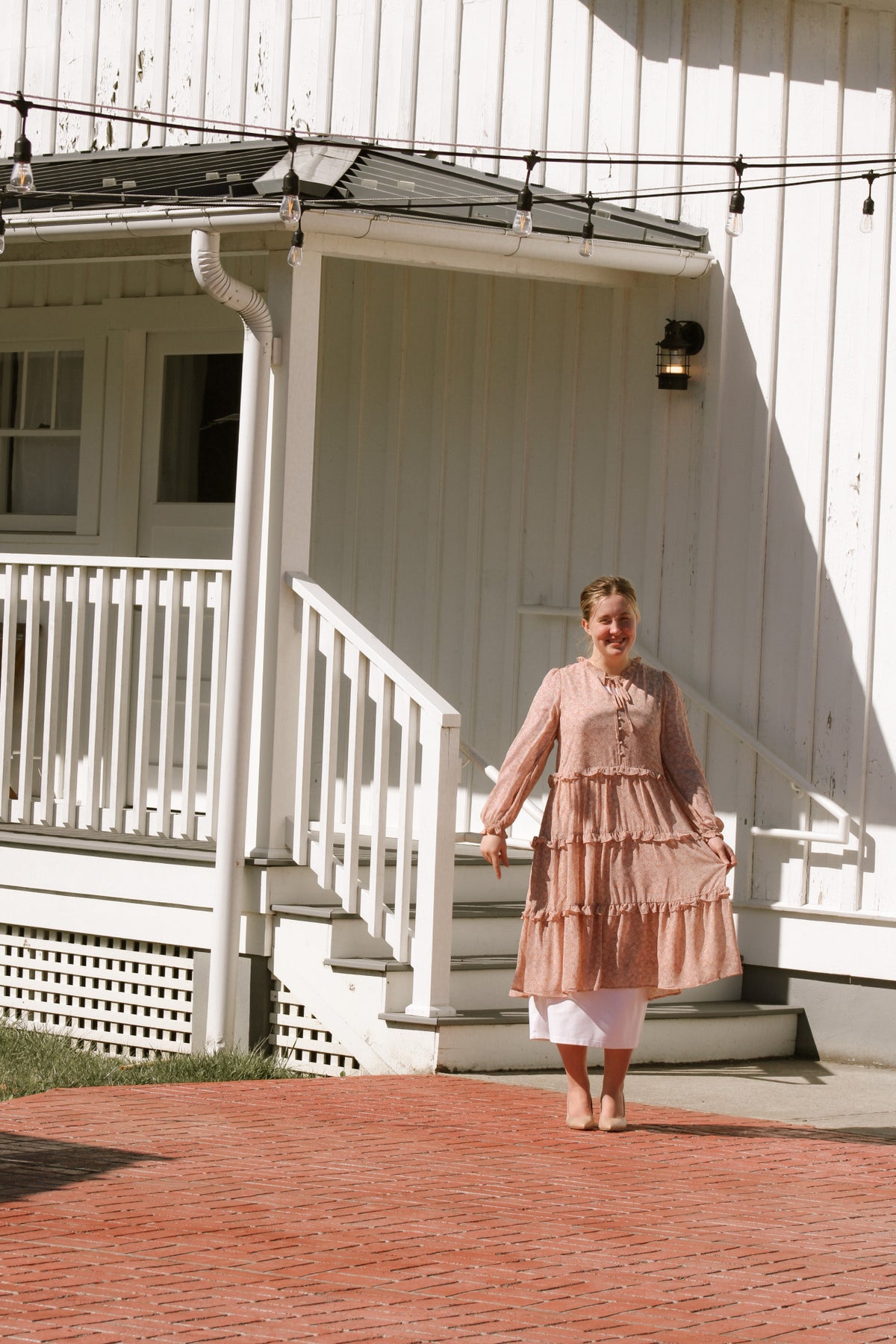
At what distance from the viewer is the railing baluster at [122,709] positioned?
8234 millimetres

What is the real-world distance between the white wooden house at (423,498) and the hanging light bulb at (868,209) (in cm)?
16

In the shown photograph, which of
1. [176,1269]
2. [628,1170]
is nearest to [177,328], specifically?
[628,1170]

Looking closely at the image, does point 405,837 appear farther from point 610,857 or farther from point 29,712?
point 29,712

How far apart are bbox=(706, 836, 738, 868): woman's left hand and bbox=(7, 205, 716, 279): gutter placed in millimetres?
2935

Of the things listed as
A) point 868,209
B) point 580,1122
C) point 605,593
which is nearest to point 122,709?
point 605,593

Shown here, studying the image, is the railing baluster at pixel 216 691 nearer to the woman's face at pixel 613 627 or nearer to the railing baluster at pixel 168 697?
the railing baluster at pixel 168 697

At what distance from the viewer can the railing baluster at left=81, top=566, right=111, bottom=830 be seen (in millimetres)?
8305

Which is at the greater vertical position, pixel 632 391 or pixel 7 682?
pixel 632 391

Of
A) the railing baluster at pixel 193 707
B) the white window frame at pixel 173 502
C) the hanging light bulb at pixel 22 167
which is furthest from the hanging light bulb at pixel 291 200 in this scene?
the white window frame at pixel 173 502

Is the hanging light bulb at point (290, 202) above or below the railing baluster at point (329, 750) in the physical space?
above

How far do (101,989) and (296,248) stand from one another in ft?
10.9

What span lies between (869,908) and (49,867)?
11.7ft

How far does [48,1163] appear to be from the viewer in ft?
18.6

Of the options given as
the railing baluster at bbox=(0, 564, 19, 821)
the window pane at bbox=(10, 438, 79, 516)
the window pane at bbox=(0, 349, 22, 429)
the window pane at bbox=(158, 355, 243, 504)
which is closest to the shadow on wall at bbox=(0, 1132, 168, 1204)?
the railing baluster at bbox=(0, 564, 19, 821)
